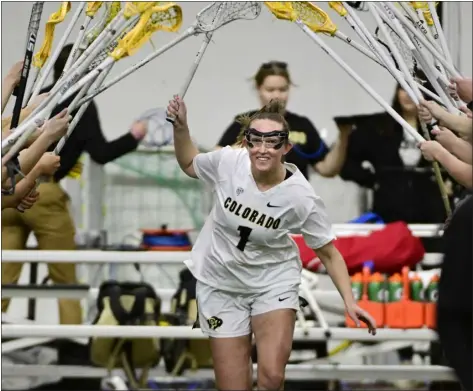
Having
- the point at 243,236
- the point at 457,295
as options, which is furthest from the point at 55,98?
the point at 457,295

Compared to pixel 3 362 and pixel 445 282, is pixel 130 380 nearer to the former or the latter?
pixel 3 362

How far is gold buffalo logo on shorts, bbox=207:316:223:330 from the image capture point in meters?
7.80

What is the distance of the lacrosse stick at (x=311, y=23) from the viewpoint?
7488 millimetres

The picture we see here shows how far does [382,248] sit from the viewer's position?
9992 millimetres

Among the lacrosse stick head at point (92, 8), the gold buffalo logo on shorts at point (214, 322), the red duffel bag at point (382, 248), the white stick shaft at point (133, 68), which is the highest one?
the lacrosse stick head at point (92, 8)

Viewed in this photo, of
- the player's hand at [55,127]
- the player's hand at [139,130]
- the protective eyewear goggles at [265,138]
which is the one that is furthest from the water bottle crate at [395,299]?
the player's hand at [55,127]

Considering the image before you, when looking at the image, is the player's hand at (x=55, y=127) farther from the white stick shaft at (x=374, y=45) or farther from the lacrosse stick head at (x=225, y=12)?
the white stick shaft at (x=374, y=45)

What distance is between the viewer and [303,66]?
36.3 ft

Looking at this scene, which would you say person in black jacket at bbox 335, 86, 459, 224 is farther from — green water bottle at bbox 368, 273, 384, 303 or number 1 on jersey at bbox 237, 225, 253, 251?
number 1 on jersey at bbox 237, 225, 253, 251

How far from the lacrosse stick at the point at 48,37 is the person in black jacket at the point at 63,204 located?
7.91ft

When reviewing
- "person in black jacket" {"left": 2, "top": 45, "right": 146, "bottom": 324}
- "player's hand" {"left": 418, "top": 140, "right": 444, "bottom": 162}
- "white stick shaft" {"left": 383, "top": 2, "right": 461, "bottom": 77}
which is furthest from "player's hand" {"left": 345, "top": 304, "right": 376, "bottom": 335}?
"person in black jacket" {"left": 2, "top": 45, "right": 146, "bottom": 324}

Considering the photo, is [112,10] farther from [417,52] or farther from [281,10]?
[417,52]

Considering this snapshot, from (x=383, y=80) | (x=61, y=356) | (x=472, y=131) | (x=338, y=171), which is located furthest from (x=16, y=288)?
(x=472, y=131)

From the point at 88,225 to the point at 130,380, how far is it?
1.73m
